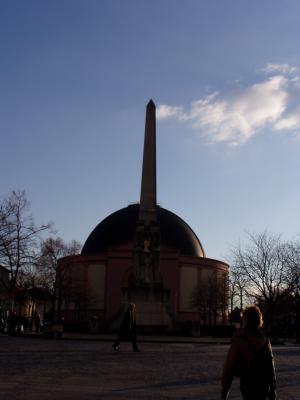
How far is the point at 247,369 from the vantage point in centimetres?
607

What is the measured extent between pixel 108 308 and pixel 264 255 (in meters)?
33.0

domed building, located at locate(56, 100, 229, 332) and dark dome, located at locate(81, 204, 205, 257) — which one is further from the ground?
dark dome, located at locate(81, 204, 205, 257)

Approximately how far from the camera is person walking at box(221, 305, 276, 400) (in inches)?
236

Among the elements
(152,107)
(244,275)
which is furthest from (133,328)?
(244,275)

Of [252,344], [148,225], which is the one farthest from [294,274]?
[252,344]

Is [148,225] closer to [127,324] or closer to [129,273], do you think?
[127,324]

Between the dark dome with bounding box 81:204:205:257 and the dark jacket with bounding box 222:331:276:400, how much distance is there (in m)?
82.0

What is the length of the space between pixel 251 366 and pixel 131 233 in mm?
84899

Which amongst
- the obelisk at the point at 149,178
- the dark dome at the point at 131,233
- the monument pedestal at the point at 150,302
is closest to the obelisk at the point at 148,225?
the obelisk at the point at 149,178

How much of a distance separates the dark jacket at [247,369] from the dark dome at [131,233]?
269 ft

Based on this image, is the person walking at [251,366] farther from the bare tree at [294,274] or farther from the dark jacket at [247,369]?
the bare tree at [294,274]

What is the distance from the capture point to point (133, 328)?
21.8m

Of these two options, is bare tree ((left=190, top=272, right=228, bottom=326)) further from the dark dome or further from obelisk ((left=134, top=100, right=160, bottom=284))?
obelisk ((left=134, top=100, right=160, bottom=284))

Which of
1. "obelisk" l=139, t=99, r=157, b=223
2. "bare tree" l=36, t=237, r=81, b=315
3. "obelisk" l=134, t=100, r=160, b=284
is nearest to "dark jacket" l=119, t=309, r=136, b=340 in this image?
"obelisk" l=134, t=100, r=160, b=284
